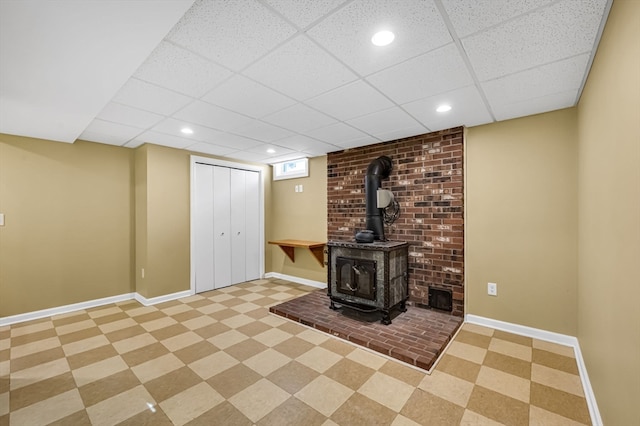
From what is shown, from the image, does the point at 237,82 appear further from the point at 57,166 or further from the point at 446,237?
the point at 57,166

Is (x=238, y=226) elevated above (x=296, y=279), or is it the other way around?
(x=238, y=226)

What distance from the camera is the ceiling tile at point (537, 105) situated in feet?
7.80

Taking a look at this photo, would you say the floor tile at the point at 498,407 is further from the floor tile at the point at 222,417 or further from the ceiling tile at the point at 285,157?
the ceiling tile at the point at 285,157

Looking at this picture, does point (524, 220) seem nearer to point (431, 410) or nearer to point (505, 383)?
point (505, 383)

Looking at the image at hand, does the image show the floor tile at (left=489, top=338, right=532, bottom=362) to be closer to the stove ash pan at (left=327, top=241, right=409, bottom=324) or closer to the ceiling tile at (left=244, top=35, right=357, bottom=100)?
the stove ash pan at (left=327, top=241, right=409, bottom=324)

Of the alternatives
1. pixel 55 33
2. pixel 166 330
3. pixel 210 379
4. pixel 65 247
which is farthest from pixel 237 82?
pixel 65 247

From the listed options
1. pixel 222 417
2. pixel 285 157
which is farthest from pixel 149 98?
pixel 285 157

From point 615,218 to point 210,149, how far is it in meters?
4.42

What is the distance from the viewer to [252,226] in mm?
5246

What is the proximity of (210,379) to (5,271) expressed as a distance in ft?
10.2

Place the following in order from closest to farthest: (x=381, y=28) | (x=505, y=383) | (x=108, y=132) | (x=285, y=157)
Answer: (x=381, y=28) → (x=505, y=383) → (x=108, y=132) → (x=285, y=157)

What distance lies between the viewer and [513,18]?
4.69 ft

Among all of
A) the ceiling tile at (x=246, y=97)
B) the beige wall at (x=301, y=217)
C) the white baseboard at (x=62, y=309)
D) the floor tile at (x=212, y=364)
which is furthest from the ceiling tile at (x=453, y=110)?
the white baseboard at (x=62, y=309)

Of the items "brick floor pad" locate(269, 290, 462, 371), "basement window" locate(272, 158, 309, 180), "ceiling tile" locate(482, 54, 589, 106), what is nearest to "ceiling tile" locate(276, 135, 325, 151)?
"basement window" locate(272, 158, 309, 180)
